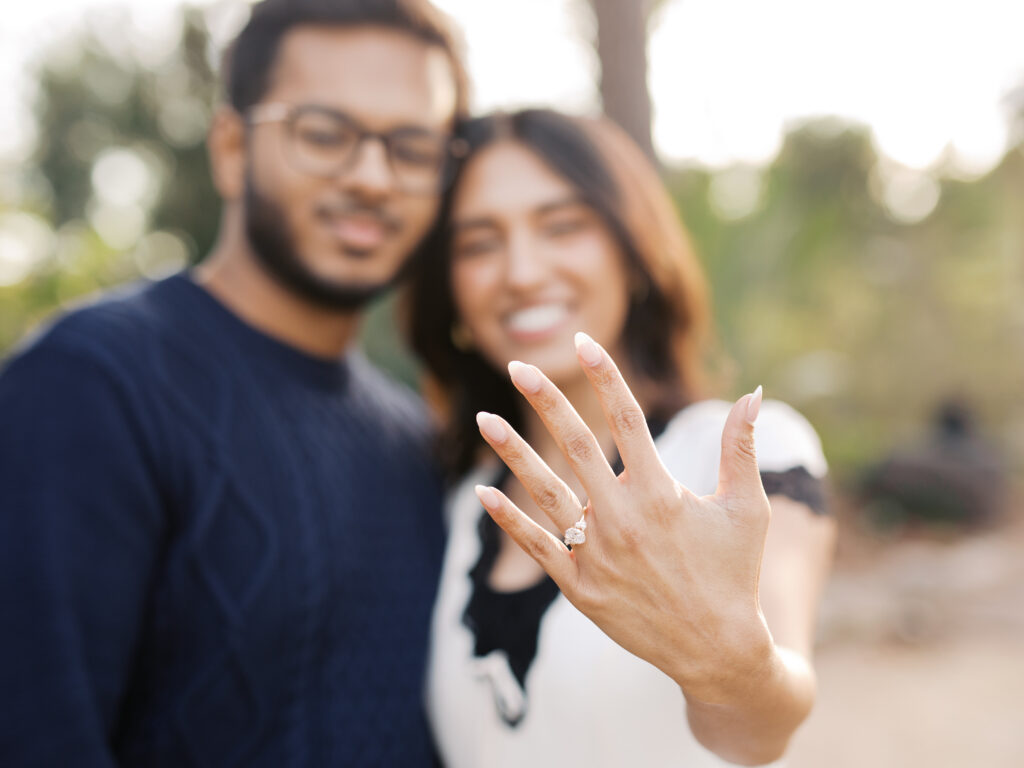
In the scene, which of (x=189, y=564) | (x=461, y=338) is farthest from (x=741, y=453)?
(x=461, y=338)

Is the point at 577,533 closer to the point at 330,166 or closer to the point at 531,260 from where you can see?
the point at 531,260

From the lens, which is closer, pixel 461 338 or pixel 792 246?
pixel 461 338

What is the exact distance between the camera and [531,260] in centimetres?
198

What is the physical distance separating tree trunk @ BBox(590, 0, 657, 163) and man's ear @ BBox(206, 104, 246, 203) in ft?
8.61

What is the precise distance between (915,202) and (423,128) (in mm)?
14109

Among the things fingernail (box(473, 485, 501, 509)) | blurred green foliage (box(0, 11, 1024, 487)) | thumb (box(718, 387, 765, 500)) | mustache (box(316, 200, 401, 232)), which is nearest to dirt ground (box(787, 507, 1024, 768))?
blurred green foliage (box(0, 11, 1024, 487))

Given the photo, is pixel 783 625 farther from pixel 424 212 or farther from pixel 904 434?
pixel 904 434

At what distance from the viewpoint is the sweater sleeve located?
1343 mm

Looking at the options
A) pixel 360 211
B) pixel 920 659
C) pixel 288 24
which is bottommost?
pixel 920 659

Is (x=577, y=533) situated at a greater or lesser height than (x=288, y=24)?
lesser

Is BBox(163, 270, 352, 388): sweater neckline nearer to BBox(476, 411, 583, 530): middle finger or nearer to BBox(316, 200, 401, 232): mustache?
BBox(316, 200, 401, 232): mustache

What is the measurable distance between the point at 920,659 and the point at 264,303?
5.63 meters

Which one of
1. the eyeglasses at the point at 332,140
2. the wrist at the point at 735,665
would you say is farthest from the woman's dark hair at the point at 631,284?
the wrist at the point at 735,665

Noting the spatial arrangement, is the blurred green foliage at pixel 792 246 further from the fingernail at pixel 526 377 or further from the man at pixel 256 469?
the fingernail at pixel 526 377
